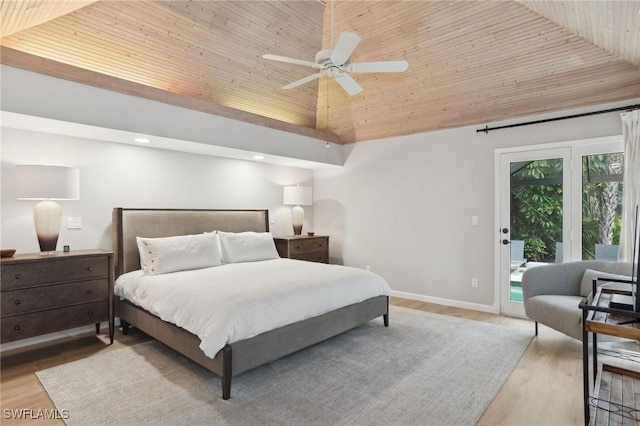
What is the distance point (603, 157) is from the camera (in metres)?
3.67

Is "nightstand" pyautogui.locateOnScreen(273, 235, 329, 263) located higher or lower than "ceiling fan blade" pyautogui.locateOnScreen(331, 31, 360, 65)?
lower

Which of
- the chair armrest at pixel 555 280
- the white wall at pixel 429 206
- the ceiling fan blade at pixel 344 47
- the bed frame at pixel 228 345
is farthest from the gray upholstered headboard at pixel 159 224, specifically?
the chair armrest at pixel 555 280

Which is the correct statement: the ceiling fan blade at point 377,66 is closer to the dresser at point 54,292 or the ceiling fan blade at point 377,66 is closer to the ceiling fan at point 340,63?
the ceiling fan at point 340,63

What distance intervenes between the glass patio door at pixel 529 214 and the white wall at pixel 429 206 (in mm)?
136

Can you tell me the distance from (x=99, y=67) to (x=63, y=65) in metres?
0.44

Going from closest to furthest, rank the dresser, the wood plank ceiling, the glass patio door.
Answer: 1. the dresser
2. the wood plank ceiling
3. the glass patio door

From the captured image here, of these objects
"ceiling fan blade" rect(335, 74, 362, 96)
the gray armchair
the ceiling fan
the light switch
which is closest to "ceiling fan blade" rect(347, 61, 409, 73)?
the ceiling fan

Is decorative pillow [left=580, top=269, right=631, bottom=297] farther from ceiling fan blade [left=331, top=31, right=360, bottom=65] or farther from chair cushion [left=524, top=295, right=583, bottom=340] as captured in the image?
ceiling fan blade [left=331, top=31, right=360, bottom=65]

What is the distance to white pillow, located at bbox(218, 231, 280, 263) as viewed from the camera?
4.29 m

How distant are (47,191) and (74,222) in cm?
64

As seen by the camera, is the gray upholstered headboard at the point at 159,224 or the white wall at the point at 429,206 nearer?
the gray upholstered headboard at the point at 159,224

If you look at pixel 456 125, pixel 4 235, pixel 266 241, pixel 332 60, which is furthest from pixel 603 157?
pixel 4 235

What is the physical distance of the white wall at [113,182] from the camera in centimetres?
326

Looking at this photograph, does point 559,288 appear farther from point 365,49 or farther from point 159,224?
point 159,224
